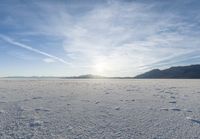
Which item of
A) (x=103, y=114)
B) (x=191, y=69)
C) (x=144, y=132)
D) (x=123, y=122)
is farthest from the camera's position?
(x=191, y=69)

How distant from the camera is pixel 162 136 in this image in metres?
3.80

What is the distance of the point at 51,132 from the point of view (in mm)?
4012

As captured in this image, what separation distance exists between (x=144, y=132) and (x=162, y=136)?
39cm

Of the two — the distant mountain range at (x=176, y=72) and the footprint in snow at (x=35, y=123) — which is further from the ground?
the distant mountain range at (x=176, y=72)

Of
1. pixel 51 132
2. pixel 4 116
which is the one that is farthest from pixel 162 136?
pixel 4 116

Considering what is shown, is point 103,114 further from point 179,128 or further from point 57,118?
point 179,128

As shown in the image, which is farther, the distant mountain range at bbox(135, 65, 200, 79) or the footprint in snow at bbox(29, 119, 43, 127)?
the distant mountain range at bbox(135, 65, 200, 79)

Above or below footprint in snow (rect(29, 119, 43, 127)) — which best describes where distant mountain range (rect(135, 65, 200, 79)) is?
above

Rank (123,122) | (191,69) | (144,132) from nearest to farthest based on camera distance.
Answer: (144,132), (123,122), (191,69)

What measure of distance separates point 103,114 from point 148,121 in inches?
55.1

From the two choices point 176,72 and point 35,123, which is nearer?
point 35,123

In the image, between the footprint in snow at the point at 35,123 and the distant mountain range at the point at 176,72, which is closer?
the footprint in snow at the point at 35,123

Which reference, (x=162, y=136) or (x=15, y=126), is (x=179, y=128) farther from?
(x=15, y=126)

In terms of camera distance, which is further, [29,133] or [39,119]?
[39,119]
